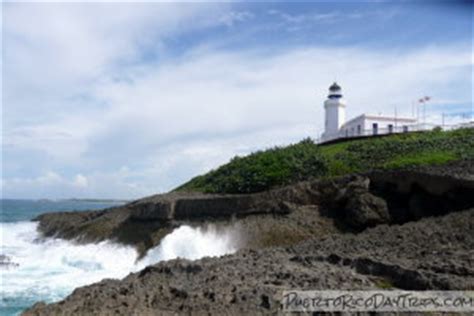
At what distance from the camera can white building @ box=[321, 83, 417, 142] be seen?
127 feet

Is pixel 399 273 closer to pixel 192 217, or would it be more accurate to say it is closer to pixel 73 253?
pixel 192 217

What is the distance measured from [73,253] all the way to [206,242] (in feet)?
25.3

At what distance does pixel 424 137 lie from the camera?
31969 millimetres

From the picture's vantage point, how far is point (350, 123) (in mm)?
42750

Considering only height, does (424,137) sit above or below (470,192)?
above

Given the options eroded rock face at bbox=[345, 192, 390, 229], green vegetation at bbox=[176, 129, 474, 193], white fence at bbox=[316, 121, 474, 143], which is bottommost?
eroded rock face at bbox=[345, 192, 390, 229]

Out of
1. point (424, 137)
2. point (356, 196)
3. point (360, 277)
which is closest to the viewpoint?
point (360, 277)

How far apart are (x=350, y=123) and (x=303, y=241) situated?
24.3 meters

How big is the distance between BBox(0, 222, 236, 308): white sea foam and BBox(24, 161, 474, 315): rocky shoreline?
0.74 metres

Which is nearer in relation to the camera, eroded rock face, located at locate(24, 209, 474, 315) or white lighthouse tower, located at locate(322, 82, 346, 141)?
eroded rock face, located at locate(24, 209, 474, 315)

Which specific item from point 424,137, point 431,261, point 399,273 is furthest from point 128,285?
point 424,137

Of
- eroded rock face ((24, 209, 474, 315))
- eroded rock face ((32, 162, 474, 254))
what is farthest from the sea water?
eroded rock face ((24, 209, 474, 315))

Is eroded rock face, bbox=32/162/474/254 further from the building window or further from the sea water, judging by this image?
the building window

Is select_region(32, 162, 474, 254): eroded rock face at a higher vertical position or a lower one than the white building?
lower
